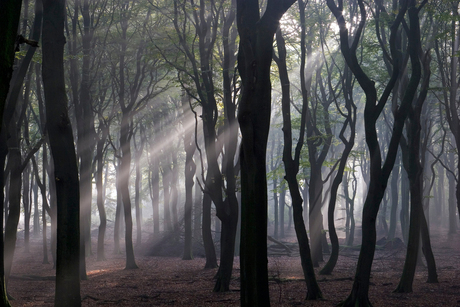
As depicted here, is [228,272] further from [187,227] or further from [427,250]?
[187,227]

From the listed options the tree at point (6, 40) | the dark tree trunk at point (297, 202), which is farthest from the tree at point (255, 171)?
the dark tree trunk at point (297, 202)

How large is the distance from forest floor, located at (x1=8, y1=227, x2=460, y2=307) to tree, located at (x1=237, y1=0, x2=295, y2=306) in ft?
5.84

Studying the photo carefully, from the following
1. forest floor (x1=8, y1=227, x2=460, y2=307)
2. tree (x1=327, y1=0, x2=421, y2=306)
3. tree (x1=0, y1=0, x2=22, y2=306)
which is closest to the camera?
tree (x1=0, y1=0, x2=22, y2=306)

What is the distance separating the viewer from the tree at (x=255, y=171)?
6.26m

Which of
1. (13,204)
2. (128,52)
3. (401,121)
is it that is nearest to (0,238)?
(13,204)

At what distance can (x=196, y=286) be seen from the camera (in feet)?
43.3

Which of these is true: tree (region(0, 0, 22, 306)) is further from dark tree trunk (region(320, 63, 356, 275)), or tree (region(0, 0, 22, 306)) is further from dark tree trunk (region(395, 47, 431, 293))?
dark tree trunk (region(320, 63, 356, 275))

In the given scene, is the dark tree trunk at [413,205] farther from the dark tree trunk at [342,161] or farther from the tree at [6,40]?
the tree at [6,40]

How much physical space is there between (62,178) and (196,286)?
23.4 ft

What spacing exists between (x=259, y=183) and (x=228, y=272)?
20.2 feet

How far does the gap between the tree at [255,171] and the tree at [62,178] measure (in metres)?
3.45

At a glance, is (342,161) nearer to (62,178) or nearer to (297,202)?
(297,202)

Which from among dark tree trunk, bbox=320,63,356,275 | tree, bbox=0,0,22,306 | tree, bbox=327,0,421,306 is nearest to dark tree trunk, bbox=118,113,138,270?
dark tree trunk, bbox=320,63,356,275

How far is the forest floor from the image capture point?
1025 centimetres
